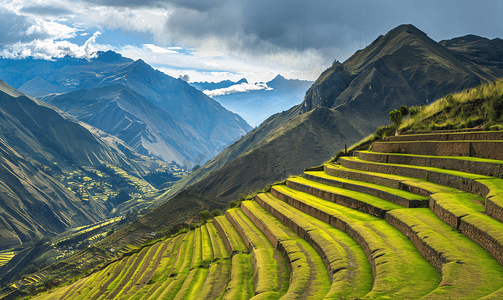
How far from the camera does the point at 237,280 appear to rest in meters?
8.98

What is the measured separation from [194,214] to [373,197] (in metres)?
70.0

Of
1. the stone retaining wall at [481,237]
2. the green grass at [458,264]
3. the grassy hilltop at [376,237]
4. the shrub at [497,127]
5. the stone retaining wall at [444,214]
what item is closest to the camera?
the green grass at [458,264]

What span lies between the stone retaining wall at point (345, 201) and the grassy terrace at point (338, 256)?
4.68ft

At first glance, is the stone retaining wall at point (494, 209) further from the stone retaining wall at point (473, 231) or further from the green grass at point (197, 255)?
the green grass at point (197, 255)

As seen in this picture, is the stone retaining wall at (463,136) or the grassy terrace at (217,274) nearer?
the grassy terrace at (217,274)

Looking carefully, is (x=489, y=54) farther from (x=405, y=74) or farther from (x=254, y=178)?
(x=254, y=178)

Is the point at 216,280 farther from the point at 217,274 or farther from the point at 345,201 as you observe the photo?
the point at 345,201

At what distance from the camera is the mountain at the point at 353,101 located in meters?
90.2

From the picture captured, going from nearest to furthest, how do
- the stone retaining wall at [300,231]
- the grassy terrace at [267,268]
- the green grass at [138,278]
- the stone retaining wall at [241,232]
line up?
the grassy terrace at [267,268]
the stone retaining wall at [300,231]
the stone retaining wall at [241,232]
the green grass at [138,278]

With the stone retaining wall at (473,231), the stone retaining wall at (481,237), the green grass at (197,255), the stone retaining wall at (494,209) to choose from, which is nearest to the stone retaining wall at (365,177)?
the stone retaining wall at (473,231)

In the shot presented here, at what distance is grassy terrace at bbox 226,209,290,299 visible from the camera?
7.39 m

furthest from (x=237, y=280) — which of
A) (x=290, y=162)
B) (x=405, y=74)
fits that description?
(x=405, y=74)

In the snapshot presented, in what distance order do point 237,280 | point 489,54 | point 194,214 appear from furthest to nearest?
point 489,54
point 194,214
point 237,280

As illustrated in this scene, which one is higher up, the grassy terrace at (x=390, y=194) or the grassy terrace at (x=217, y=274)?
the grassy terrace at (x=390, y=194)
